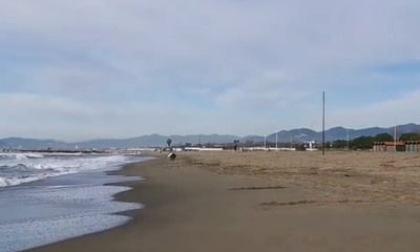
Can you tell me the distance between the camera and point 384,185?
18.8m

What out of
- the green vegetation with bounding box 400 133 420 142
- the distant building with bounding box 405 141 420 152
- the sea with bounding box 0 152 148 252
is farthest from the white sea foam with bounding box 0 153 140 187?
the green vegetation with bounding box 400 133 420 142

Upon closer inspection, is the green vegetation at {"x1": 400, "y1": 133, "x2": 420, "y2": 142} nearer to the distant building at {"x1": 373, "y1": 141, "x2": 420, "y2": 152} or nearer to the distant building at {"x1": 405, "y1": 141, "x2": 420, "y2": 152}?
the distant building at {"x1": 373, "y1": 141, "x2": 420, "y2": 152}

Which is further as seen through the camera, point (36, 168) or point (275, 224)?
point (36, 168)

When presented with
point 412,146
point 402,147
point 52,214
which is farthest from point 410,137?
point 52,214

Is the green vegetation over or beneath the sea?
over

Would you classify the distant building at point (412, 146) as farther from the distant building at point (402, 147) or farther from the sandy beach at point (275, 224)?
the sandy beach at point (275, 224)

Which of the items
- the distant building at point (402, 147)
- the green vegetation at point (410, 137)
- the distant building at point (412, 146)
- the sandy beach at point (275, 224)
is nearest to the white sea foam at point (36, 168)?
the sandy beach at point (275, 224)

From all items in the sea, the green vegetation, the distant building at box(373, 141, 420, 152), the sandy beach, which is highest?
the green vegetation

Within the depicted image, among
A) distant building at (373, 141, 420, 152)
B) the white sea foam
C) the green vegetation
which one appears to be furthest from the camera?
the green vegetation

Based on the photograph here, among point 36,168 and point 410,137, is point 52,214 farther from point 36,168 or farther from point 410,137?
point 410,137

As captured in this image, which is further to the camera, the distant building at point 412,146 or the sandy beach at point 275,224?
the distant building at point 412,146

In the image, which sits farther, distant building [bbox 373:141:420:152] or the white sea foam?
distant building [bbox 373:141:420:152]

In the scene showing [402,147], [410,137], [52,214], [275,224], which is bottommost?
[52,214]

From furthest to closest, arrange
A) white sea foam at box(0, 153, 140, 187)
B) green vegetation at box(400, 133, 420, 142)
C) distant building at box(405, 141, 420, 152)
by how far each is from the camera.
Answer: green vegetation at box(400, 133, 420, 142) → distant building at box(405, 141, 420, 152) → white sea foam at box(0, 153, 140, 187)
